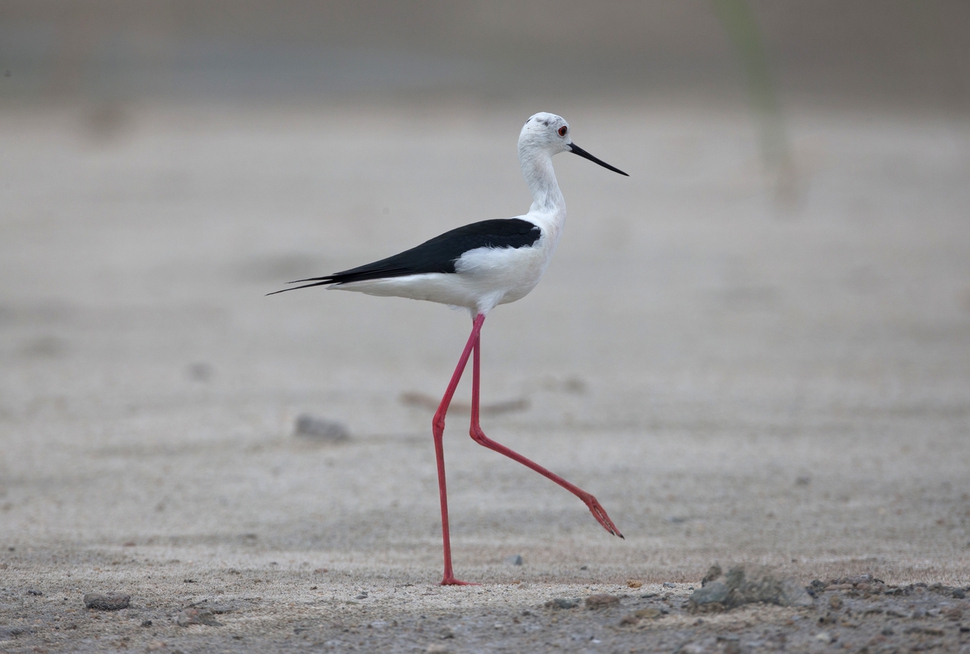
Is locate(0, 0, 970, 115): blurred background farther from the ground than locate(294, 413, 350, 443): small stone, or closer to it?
farther from the ground

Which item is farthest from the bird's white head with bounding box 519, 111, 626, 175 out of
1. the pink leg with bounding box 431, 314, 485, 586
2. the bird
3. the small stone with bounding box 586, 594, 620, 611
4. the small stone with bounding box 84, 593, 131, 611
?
the small stone with bounding box 84, 593, 131, 611

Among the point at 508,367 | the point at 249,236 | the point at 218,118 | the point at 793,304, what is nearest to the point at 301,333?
the point at 508,367

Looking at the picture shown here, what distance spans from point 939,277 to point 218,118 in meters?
12.0

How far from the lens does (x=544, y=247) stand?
155 inches

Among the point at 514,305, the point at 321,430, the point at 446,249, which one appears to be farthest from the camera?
the point at 514,305

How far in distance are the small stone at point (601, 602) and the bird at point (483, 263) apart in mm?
632

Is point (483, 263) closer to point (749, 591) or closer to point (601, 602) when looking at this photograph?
point (601, 602)

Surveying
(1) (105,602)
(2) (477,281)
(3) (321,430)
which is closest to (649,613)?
(2) (477,281)

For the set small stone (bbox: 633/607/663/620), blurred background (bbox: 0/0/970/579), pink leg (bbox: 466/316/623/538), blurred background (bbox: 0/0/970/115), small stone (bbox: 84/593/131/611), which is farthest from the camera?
blurred background (bbox: 0/0/970/115)

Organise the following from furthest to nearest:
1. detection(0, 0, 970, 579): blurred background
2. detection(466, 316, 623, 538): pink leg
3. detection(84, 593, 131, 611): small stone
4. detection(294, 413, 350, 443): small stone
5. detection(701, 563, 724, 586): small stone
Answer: detection(294, 413, 350, 443): small stone, detection(0, 0, 970, 579): blurred background, detection(466, 316, 623, 538): pink leg, detection(84, 593, 131, 611): small stone, detection(701, 563, 724, 586): small stone

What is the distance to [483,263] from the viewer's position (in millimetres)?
3775

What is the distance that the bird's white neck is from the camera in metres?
4.09

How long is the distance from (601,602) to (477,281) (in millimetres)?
1236

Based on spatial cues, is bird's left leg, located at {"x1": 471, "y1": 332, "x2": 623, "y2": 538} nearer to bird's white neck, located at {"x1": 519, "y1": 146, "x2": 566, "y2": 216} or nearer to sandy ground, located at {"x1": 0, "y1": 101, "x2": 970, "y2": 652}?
sandy ground, located at {"x1": 0, "y1": 101, "x2": 970, "y2": 652}
